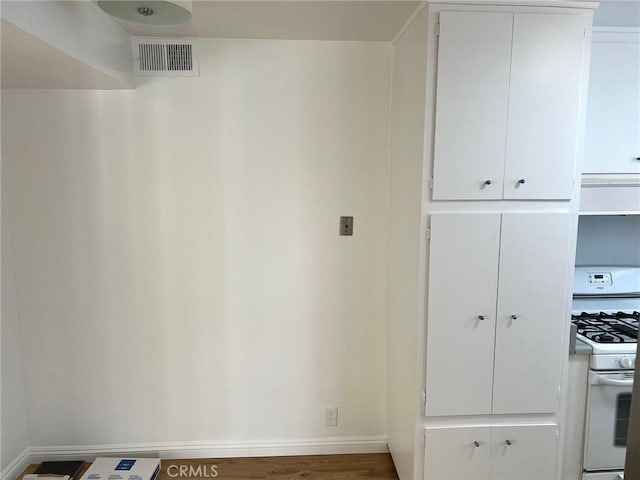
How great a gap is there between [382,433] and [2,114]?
9.17 ft

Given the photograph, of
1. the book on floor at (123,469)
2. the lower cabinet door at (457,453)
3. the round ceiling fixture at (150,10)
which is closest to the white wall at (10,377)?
the book on floor at (123,469)

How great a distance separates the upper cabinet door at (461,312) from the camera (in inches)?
70.7

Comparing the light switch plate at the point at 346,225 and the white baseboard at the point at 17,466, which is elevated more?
the light switch plate at the point at 346,225

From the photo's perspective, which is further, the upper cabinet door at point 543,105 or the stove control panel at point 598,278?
the stove control panel at point 598,278

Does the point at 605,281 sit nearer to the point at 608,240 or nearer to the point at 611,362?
the point at 608,240

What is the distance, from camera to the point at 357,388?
2506 mm

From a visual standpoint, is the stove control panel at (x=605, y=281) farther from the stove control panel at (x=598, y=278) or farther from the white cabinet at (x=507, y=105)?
the white cabinet at (x=507, y=105)

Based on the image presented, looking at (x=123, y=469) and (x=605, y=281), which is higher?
(x=605, y=281)

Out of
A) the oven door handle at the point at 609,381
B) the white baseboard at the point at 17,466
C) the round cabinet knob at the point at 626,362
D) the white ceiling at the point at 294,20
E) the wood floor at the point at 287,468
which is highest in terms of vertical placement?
the white ceiling at the point at 294,20

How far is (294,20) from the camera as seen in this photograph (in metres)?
1.97

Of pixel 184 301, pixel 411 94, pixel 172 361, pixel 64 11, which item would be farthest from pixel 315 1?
pixel 172 361

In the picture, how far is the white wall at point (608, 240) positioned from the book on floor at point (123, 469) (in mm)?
2700

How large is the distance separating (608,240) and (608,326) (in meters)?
0.55

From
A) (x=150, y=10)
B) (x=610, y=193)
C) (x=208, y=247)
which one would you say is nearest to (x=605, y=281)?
(x=610, y=193)
